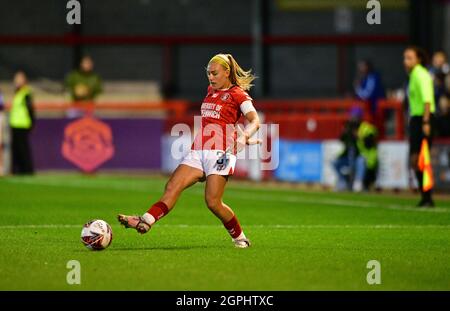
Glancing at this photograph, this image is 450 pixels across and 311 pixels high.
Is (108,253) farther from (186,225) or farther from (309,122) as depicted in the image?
(309,122)

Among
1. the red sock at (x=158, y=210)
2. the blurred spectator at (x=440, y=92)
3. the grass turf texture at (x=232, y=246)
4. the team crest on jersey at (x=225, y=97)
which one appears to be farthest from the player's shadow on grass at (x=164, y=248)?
the blurred spectator at (x=440, y=92)

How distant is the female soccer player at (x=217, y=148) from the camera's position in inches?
524

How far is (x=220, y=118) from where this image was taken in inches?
532

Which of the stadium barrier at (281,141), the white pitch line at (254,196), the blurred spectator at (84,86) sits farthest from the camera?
the blurred spectator at (84,86)

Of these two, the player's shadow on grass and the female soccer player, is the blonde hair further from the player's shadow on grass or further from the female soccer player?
the player's shadow on grass

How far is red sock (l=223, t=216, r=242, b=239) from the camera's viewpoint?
13.6 meters

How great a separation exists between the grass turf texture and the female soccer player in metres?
0.39

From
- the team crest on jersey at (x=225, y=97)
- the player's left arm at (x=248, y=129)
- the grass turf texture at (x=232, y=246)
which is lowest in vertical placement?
the grass turf texture at (x=232, y=246)

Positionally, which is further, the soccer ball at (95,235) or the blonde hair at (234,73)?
the blonde hair at (234,73)

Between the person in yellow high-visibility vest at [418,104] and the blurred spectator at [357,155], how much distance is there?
535cm

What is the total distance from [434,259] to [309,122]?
46.7 ft

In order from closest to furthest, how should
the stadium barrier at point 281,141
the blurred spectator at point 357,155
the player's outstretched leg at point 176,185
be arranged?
the player's outstretched leg at point 176,185 < the blurred spectator at point 357,155 < the stadium barrier at point 281,141

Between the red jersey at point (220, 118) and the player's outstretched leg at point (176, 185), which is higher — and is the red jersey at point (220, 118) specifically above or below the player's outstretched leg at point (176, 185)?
above

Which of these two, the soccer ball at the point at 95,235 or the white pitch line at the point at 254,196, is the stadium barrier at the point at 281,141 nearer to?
the white pitch line at the point at 254,196
